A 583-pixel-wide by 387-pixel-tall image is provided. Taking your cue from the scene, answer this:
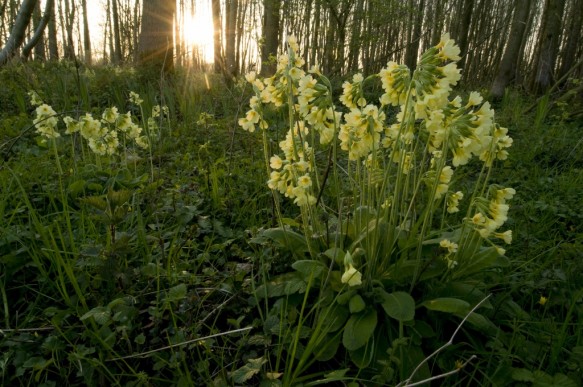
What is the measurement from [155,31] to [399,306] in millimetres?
7328

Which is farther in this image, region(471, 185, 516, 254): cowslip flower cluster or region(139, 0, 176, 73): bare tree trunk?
region(139, 0, 176, 73): bare tree trunk

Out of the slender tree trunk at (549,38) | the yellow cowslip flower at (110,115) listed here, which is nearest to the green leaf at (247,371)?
the yellow cowslip flower at (110,115)

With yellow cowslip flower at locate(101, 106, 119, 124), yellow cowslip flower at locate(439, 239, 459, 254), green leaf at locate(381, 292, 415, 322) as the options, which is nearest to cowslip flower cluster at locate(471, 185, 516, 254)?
yellow cowslip flower at locate(439, 239, 459, 254)

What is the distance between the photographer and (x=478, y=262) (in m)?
1.59

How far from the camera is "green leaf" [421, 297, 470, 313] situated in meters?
1.35

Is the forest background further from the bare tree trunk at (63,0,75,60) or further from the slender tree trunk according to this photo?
the slender tree trunk

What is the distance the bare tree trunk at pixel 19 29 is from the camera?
16.6 ft

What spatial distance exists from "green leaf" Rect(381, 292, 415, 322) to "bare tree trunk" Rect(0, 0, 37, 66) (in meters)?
5.71

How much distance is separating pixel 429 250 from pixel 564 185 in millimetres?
2070

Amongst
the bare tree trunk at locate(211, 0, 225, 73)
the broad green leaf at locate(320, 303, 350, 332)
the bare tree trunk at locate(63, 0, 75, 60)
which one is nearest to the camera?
the broad green leaf at locate(320, 303, 350, 332)

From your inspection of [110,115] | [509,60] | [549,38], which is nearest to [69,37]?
[110,115]

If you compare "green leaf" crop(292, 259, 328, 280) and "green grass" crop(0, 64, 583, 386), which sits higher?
"green leaf" crop(292, 259, 328, 280)

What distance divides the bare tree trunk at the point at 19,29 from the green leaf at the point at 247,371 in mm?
5607

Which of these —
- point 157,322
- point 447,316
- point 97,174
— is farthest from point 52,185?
point 447,316
